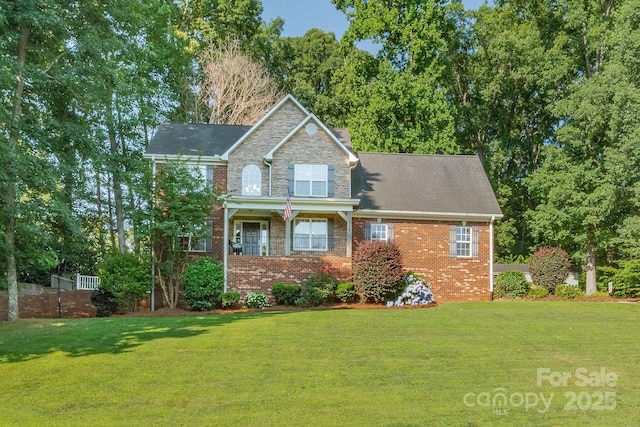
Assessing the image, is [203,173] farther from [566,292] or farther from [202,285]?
[566,292]

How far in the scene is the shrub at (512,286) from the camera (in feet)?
75.3

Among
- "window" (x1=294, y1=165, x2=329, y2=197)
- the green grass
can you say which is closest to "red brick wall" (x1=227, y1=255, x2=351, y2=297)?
"window" (x1=294, y1=165, x2=329, y2=197)

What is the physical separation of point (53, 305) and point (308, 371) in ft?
50.1

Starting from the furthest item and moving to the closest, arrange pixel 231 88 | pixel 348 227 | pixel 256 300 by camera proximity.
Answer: pixel 231 88, pixel 348 227, pixel 256 300

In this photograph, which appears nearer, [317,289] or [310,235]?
[317,289]

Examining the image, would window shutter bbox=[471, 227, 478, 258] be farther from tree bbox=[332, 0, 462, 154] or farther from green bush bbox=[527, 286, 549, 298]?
tree bbox=[332, 0, 462, 154]

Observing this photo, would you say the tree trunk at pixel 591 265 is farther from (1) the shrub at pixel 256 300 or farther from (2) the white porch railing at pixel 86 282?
(2) the white porch railing at pixel 86 282

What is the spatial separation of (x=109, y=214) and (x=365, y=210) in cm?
1630

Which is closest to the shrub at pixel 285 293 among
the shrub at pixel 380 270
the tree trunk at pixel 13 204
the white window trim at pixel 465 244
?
the shrub at pixel 380 270

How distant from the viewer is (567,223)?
1056 inches

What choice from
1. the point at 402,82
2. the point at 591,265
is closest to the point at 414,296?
the point at 591,265

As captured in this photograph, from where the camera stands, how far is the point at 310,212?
2242 cm

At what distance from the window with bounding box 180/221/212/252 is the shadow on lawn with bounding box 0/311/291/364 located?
4532mm

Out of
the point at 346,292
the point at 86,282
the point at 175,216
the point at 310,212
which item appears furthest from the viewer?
the point at 86,282
